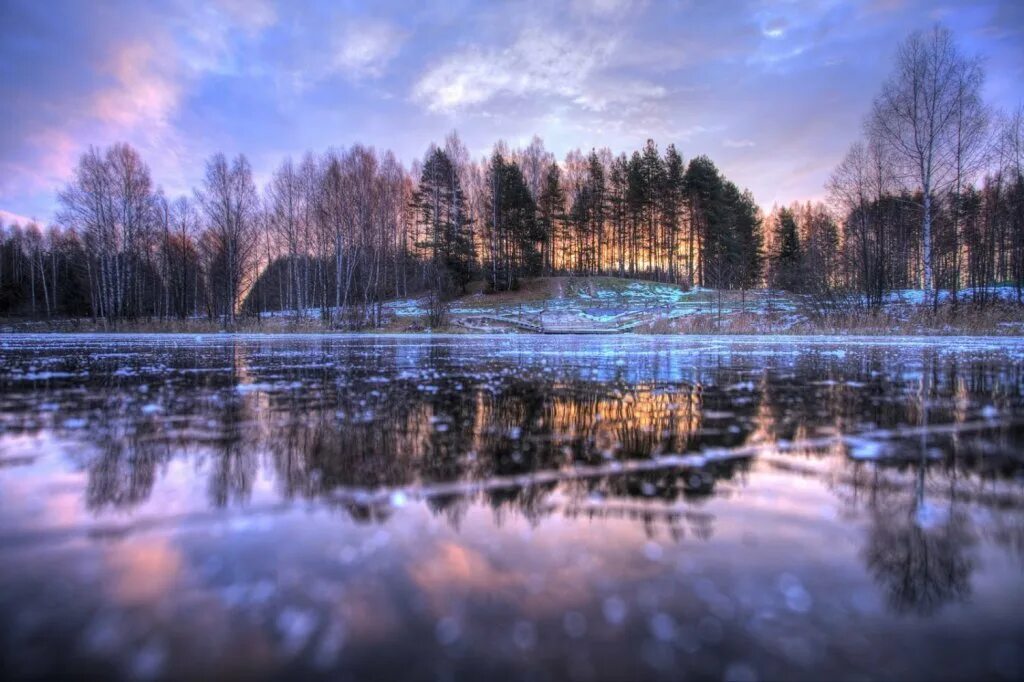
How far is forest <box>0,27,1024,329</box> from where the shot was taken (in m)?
22.1

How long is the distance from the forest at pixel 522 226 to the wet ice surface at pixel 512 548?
2444 cm

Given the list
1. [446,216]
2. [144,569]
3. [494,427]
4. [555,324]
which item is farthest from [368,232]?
[144,569]

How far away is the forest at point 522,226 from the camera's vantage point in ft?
72.5

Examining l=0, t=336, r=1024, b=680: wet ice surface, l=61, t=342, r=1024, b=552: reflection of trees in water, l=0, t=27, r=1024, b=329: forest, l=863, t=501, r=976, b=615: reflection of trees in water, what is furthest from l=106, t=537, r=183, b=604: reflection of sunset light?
l=0, t=27, r=1024, b=329: forest

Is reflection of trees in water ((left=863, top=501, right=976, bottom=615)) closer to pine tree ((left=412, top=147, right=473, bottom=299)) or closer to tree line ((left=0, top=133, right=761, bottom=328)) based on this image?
tree line ((left=0, top=133, right=761, bottom=328))

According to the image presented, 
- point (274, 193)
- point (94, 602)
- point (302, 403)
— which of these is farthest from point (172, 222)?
point (94, 602)

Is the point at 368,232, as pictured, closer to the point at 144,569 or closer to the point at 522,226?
the point at 522,226

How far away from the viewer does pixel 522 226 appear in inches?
1829

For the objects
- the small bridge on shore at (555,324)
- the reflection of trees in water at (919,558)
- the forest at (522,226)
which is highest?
the forest at (522,226)

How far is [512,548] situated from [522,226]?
1827 inches

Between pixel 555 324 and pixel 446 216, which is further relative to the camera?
pixel 446 216

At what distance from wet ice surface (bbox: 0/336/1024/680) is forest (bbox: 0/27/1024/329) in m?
24.4

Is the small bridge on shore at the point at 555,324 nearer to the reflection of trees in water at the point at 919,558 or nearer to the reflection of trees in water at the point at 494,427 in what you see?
the reflection of trees in water at the point at 494,427

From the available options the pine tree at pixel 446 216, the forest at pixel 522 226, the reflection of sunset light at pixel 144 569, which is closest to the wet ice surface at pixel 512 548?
the reflection of sunset light at pixel 144 569
